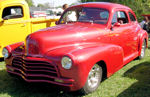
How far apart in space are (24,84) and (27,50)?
883 mm

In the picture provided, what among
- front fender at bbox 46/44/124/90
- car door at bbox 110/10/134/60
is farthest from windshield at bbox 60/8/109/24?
front fender at bbox 46/44/124/90

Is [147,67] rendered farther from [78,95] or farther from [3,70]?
[3,70]

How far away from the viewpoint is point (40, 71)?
10.3ft

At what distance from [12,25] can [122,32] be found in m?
3.39

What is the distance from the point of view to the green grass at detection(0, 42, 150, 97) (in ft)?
11.3

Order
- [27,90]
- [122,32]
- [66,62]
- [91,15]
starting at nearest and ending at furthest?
[66,62]
[27,90]
[91,15]
[122,32]

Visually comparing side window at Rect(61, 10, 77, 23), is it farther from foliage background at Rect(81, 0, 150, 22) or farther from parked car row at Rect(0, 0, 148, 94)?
foliage background at Rect(81, 0, 150, 22)

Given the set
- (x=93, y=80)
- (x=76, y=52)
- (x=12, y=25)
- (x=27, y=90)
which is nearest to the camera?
(x=76, y=52)

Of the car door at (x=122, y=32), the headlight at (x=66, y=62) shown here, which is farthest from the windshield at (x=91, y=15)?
the headlight at (x=66, y=62)

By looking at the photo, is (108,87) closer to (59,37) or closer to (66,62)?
(66,62)

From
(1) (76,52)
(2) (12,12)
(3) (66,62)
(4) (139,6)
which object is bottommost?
(3) (66,62)

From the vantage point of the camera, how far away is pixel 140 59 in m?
5.82

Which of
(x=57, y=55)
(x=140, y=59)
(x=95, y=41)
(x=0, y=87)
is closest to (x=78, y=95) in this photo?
(x=57, y=55)

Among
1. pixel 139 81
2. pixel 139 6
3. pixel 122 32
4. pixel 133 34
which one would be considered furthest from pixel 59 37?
pixel 139 6
